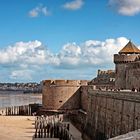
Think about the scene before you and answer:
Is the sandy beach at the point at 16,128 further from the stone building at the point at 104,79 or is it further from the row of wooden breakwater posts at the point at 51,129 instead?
the stone building at the point at 104,79

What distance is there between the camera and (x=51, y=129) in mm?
46281

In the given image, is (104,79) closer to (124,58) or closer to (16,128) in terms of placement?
(124,58)

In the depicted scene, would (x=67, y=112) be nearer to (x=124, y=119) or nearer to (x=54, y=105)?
(x=54, y=105)

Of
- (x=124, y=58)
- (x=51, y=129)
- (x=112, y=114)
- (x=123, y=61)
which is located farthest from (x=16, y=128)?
(x=112, y=114)

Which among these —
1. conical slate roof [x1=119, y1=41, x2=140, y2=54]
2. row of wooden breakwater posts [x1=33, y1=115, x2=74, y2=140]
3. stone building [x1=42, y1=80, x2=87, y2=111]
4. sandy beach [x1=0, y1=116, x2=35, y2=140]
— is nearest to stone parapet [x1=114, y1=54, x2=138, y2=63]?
conical slate roof [x1=119, y1=41, x2=140, y2=54]

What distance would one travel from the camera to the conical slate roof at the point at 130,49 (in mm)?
55344

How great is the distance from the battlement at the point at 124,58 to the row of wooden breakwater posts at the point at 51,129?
11.0 meters

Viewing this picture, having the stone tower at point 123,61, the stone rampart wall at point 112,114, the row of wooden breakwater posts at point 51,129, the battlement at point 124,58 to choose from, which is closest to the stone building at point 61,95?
the row of wooden breakwater posts at point 51,129

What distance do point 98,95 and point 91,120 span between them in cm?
443

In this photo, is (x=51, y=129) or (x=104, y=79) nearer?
(x=51, y=129)

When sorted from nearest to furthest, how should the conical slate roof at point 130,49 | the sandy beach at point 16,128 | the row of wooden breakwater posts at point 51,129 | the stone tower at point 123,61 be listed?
the row of wooden breakwater posts at point 51,129, the sandy beach at point 16,128, the stone tower at point 123,61, the conical slate roof at point 130,49

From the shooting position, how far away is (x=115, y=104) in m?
30.8

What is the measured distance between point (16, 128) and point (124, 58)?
15994 millimetres

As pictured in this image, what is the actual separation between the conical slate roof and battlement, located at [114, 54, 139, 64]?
5.20 feet
